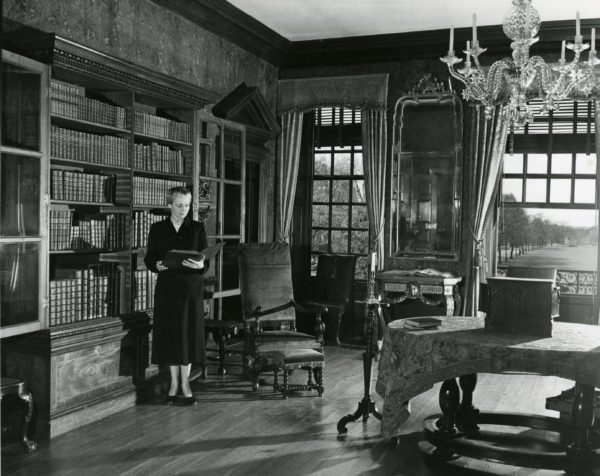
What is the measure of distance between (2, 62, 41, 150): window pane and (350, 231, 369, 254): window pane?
186 inches

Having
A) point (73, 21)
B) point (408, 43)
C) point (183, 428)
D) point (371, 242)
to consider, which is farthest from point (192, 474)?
point (408, 43)

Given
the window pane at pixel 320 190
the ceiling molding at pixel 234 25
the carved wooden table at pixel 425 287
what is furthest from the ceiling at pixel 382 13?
the carved wooden table at pixel 425 287

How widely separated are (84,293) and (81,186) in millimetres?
771

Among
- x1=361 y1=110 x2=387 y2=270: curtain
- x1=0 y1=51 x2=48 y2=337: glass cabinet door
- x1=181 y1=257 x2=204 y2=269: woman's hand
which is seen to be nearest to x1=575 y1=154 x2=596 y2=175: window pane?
x1=361 y1=110 x2=387 y2=270: curtain

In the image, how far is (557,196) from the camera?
7.28 metres

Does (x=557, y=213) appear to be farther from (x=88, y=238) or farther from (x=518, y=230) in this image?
(x=88, y=238)

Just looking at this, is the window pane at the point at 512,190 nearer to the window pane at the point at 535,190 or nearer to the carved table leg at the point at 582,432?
the window pane at the point at 535,190

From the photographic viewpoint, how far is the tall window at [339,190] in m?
8.09

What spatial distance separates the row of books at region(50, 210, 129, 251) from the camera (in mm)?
4422

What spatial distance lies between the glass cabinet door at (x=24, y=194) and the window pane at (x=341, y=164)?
4607 millimetres

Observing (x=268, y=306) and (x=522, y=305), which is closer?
(x=522, y=305)

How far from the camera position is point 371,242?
7.73 meters

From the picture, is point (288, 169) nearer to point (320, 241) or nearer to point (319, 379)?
point (320, 241)

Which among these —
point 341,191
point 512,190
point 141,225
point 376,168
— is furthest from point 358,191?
point 141,225
